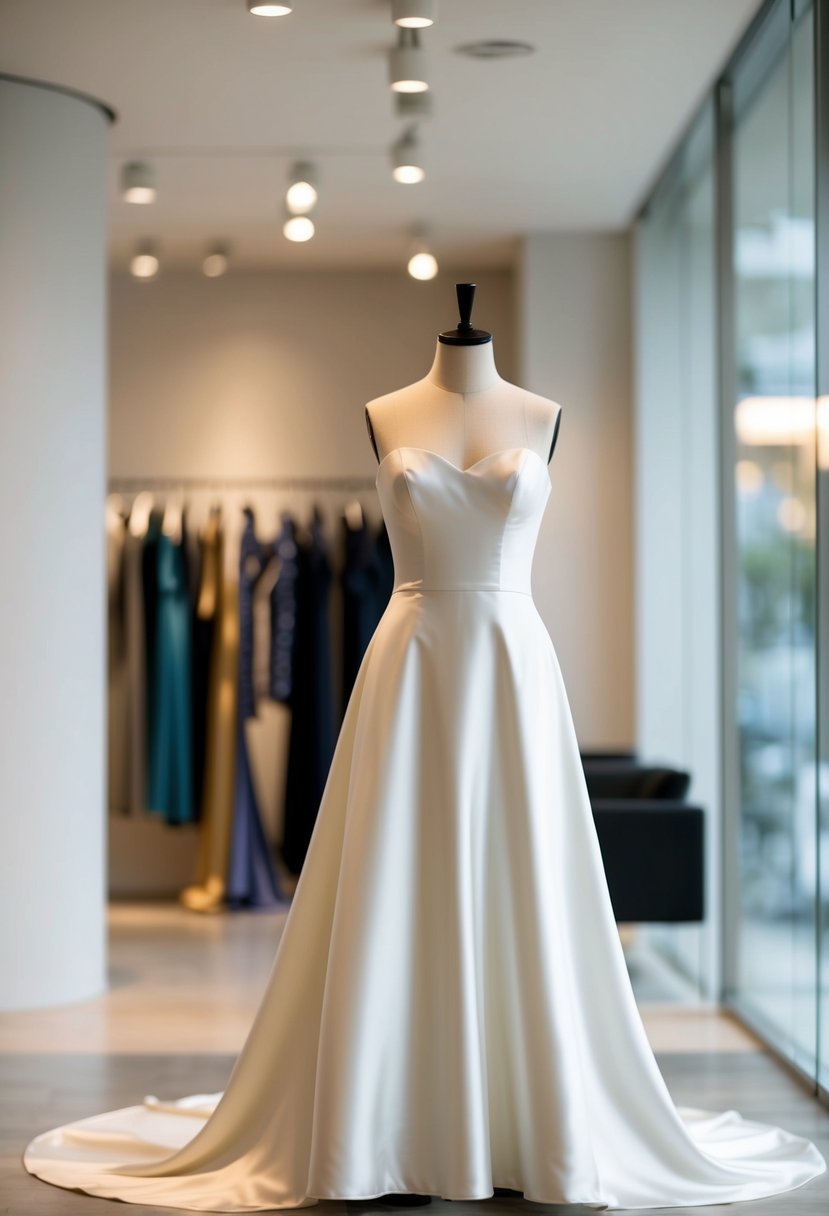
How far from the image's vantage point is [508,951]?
298 cm

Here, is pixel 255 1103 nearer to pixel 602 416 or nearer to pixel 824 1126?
pixel 824 1126

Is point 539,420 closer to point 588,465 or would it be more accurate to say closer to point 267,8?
point 267,8

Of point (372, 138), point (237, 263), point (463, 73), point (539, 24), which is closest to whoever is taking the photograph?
point (539, 24)

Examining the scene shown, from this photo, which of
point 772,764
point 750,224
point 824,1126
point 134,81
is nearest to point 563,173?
point 750,224

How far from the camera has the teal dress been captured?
22.0 ft

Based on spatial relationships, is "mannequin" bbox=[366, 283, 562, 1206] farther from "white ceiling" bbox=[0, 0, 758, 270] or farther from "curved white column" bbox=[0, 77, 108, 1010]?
"curved white column" bbox=[0, 77, 108, 1010]

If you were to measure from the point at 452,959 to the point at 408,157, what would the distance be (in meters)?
2.98

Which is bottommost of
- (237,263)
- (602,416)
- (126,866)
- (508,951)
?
(126,866)

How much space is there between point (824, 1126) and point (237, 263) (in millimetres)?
4797

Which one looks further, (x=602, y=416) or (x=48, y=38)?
(x=602, y=416)

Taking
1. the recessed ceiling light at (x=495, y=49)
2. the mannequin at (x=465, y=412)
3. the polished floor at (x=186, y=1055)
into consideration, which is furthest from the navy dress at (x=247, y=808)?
the mannequin at (x=465, y=412)

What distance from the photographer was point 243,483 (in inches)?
286

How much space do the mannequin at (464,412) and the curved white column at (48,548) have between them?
2.01m

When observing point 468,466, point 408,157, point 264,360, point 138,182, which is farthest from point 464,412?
point 264,360
